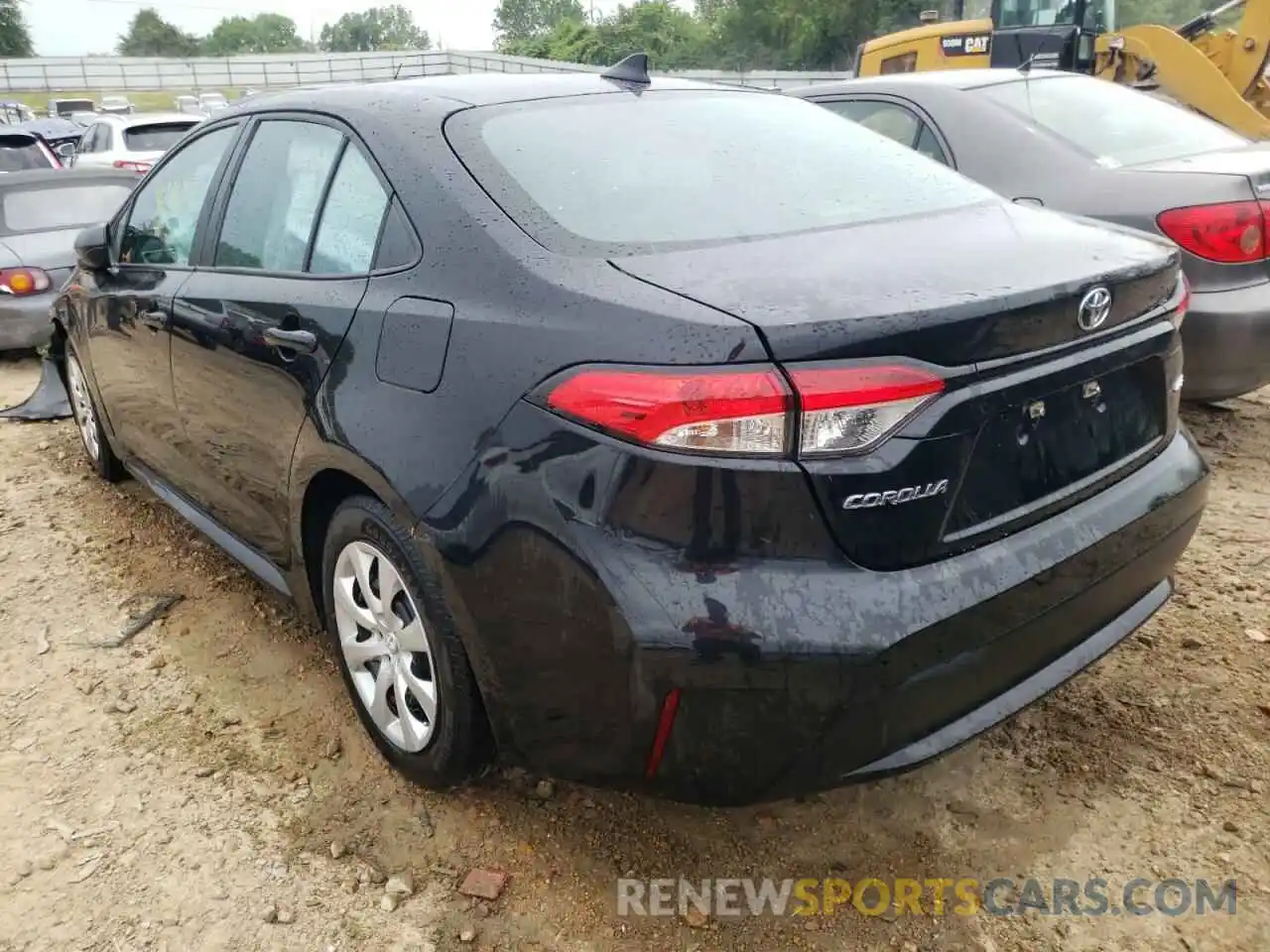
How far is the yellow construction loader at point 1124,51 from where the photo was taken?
8.88 metres

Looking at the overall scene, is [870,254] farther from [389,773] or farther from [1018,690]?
[389,773]

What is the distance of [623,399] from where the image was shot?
1.75m

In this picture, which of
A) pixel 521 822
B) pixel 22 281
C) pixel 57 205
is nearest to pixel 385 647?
pixel 521 822

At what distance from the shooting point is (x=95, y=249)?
3.67 metres

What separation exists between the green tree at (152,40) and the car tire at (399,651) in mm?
105984

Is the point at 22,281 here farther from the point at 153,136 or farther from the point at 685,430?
the point at 153,136

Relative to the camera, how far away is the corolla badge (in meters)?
1.74

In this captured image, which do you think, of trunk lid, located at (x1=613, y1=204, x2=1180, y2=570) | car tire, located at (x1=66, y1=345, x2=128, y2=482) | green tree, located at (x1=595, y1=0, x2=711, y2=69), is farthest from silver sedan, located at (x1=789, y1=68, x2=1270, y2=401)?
green tree, located at (x1=595, y1=0, x2=711, y2=69)

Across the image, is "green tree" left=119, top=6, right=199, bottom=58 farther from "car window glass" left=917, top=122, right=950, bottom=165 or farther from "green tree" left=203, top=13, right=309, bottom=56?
"car window glass" left=917, top=122, right=950, bottom=165

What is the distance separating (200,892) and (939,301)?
6.40ft

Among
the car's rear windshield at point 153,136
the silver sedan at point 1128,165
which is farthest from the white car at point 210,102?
the silver sedan at point 1128,165

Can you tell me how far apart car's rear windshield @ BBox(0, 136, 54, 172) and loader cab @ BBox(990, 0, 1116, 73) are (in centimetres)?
944

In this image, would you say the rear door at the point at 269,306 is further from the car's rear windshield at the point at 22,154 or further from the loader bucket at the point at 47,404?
the car's rear windshield at the point at 22,154
